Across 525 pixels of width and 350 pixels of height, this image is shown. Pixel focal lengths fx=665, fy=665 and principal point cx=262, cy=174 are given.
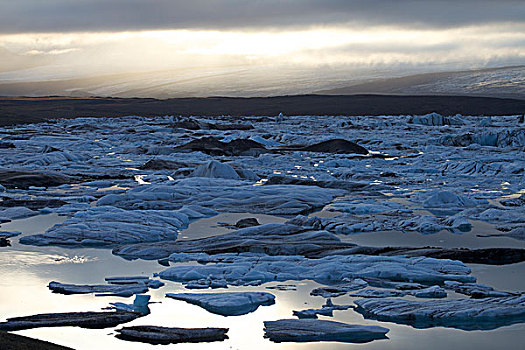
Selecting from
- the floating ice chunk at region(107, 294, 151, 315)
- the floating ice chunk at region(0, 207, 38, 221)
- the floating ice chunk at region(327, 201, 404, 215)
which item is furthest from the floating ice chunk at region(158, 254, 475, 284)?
the floating ice chunk at region(0, 207, 38, 221)

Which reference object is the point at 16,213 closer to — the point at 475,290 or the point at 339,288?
the point at 339,288

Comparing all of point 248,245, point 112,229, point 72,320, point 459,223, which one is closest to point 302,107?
point 459,223

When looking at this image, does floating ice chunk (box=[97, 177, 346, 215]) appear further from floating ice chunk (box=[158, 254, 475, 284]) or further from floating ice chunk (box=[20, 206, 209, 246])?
floating ice chunk (box=[158, 254, 475, 284])

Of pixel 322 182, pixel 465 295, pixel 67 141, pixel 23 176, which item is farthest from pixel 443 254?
pixel 67 141

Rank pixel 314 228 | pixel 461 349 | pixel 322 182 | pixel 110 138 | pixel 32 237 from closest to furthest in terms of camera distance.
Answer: pixel 461 349
pixel 32 237
pixel 314 228
pixel 322 182
pixel 110 138

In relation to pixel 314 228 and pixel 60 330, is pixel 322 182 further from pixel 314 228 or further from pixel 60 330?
pixel 60 330

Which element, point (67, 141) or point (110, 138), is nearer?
point (67, 141)

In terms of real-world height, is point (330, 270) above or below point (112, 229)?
below
